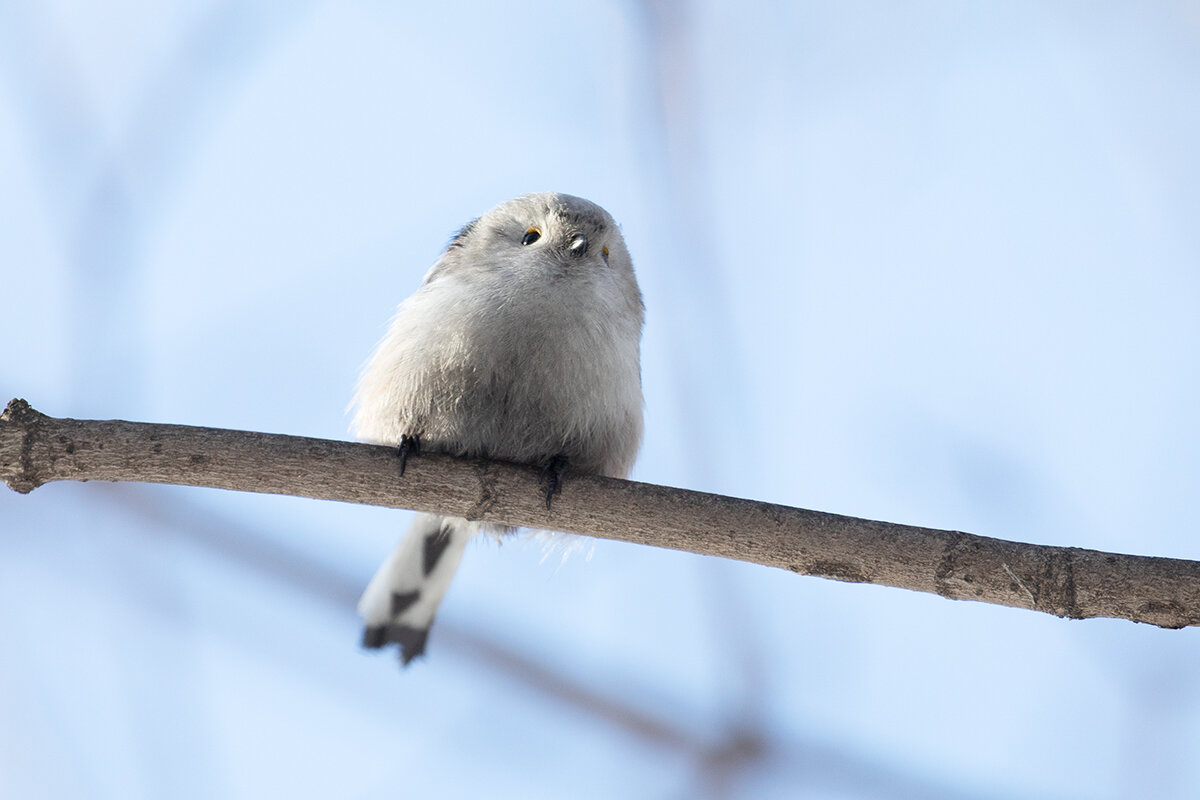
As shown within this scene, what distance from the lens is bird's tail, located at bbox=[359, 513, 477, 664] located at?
373 cm

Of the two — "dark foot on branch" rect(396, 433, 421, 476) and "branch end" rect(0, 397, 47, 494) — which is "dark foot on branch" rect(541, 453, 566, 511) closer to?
"dark foot on branch" rect(396, 433, 421, 476)

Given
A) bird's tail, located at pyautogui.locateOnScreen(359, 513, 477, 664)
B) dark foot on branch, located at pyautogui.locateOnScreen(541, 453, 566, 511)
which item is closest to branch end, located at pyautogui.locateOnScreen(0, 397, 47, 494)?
dark foot on branch, located at pyautogui.locateOnScreen(541, 453, 566, 511)

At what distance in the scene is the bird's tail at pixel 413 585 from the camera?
373 cm

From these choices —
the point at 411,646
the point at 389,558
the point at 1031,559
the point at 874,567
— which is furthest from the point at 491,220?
the point at 1031,559

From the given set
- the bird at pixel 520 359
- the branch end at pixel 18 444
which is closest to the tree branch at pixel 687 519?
the branch end at pixel 18 444

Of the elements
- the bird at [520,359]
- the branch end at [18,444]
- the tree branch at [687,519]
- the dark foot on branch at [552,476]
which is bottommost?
the branch end at [18,444]

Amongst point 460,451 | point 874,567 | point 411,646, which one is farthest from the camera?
point 411,646

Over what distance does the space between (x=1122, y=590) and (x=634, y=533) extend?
1182 mm

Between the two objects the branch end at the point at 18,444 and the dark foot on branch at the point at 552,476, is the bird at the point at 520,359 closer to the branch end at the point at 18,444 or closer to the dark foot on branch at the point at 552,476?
the dark foot on branch at the point at 552,476

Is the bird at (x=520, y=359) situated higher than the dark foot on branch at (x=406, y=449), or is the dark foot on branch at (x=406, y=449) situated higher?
the bird at (x=520, y=359)

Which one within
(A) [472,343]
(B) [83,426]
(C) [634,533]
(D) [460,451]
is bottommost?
(B) [83,426]

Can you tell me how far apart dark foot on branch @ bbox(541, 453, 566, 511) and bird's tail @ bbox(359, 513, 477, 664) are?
77 cm

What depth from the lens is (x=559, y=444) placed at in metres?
3.19

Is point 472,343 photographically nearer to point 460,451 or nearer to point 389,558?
point 460,451
